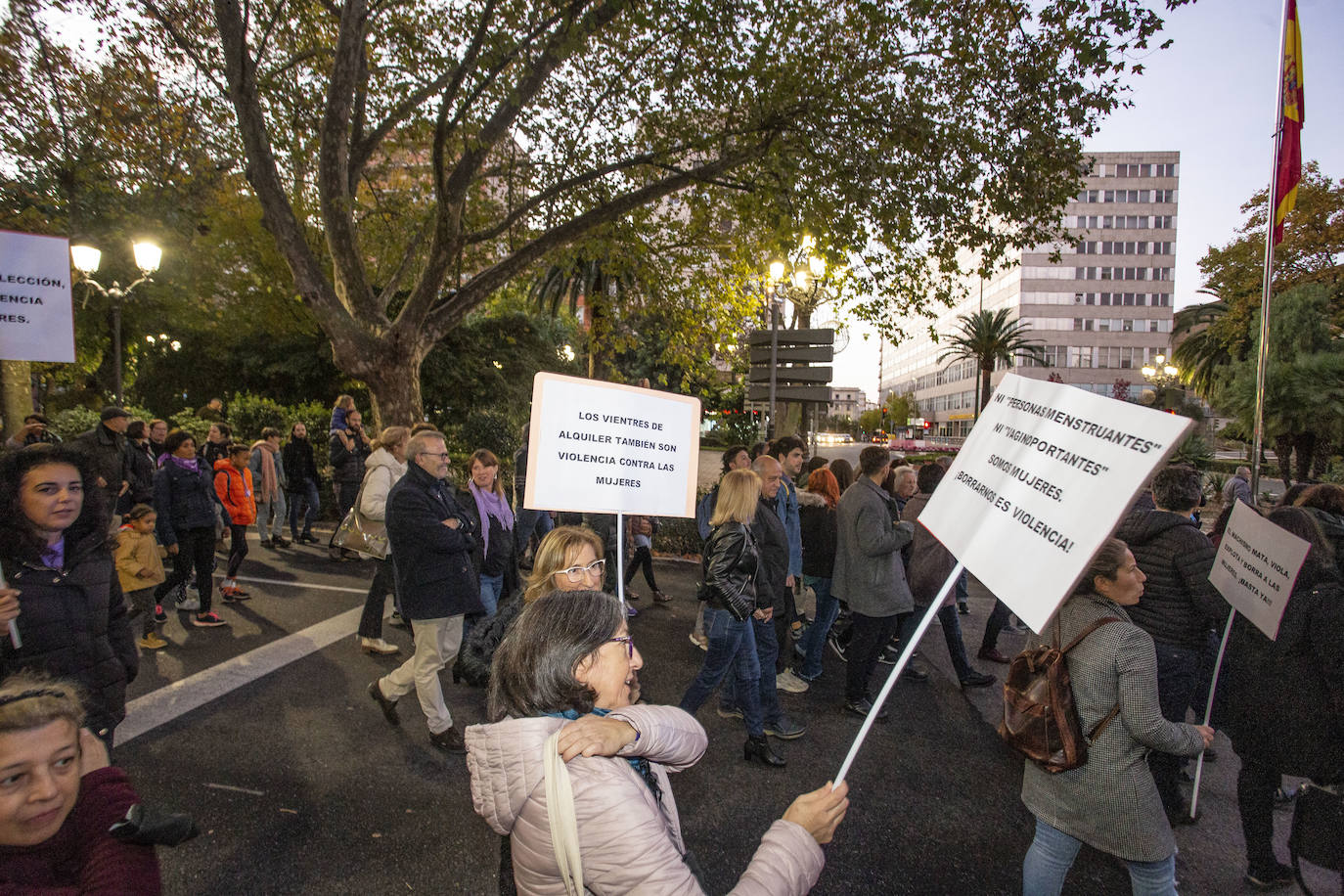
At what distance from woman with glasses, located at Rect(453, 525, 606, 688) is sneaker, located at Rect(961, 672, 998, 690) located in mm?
3794

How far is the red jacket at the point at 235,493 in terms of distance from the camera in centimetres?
709

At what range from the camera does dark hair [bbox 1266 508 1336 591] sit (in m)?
2.98

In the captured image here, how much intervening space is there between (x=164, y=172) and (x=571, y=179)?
10.5m

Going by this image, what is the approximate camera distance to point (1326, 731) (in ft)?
9.39

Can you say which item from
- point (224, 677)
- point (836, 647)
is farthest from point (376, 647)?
point (836, 647)

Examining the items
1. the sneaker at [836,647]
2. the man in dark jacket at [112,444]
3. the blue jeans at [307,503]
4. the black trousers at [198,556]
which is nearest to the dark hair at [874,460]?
the sneaker at [836,647]

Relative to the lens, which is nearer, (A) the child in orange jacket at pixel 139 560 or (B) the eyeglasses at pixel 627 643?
(B) the eyeglasses at pixel 627 643

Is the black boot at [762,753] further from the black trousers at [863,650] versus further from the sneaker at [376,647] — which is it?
the sneaker at [376,647]

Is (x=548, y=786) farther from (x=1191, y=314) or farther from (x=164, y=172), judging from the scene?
(x=1191, y=314)

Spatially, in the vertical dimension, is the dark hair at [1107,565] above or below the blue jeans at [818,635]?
above

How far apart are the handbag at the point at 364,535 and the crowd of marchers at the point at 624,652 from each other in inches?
2.0

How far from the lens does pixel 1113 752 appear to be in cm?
235

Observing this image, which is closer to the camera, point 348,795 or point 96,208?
point 348,795

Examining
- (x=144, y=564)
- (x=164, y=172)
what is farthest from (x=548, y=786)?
(x=164, y=172)
